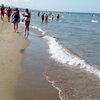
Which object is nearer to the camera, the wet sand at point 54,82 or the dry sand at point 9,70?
the dry sand at point 9,70

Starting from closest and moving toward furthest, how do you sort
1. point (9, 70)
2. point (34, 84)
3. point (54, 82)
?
point (34, 84), point (54, 82), point (9, 70)

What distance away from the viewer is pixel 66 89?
678cm

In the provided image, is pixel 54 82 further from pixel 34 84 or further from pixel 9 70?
pixel 9 70

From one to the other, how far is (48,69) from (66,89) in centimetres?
199

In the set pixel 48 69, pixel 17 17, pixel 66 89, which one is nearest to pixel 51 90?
pixel 66 89

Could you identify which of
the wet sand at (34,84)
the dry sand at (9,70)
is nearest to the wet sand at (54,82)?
the wet sand at (34,84)

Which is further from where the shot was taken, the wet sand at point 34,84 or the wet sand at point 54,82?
the wet sand at point 54,82

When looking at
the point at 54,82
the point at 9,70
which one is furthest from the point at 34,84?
the point at 9,70

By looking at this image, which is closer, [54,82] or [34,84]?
[34,84]

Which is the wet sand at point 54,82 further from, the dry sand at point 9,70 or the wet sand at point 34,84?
the dry sand at point 9,70

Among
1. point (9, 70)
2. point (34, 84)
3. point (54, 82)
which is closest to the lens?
point (34, 84)

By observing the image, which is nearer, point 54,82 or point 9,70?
point 54,82

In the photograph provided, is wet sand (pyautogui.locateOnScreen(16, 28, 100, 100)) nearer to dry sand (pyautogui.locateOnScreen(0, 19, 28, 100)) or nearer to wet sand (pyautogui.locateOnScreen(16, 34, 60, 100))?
wet sand (pyautogui.locateOnScreen(16, 34, 60, 100))

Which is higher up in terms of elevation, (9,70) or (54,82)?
(9,70)
